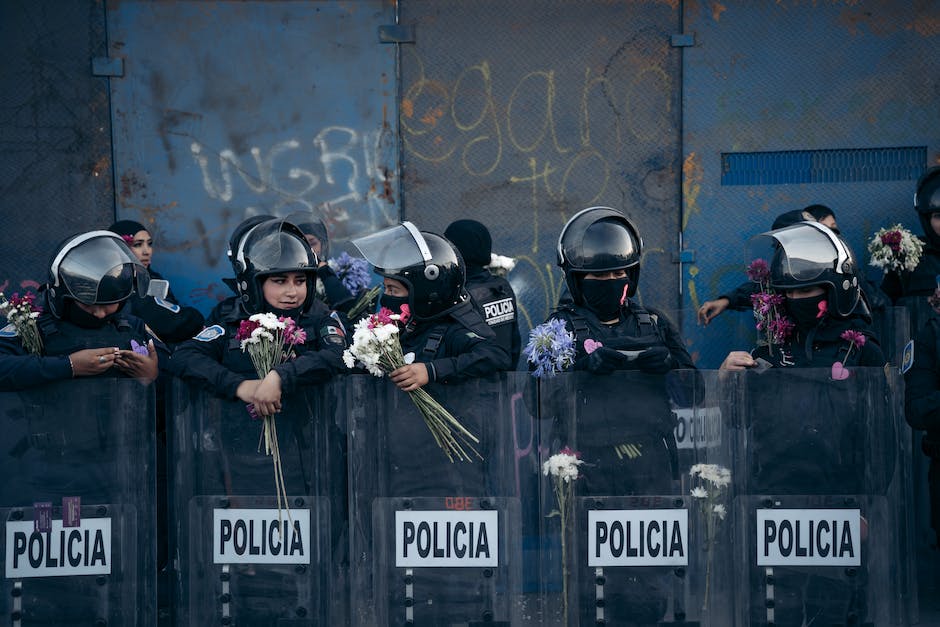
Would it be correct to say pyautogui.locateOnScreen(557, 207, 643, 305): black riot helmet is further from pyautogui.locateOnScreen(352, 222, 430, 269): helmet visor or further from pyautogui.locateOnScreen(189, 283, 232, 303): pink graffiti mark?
pyautogui.locateOnScreen(189, 283, 232, 303): pink graffiti mark

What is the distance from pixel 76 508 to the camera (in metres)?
5.12

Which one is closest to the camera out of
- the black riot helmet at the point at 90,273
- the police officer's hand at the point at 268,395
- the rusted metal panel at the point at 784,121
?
the police officer's hand at the point at 268,395

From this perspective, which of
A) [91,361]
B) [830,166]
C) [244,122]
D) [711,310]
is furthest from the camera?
[244,122]

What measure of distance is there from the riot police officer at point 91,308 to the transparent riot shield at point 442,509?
1.16 m

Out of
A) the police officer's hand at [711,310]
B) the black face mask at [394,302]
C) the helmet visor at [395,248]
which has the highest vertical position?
the helmet visor at [395,248]

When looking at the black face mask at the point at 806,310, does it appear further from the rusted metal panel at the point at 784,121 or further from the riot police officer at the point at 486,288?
the rusted metal panel at the point at 784,121

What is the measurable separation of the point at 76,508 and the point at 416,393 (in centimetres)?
158

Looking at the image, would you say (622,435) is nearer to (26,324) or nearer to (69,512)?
(69,512)

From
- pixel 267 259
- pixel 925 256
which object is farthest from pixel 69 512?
pixel 925 256

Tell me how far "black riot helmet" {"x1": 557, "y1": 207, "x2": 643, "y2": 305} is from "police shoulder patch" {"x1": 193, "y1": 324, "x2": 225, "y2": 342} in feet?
5.64

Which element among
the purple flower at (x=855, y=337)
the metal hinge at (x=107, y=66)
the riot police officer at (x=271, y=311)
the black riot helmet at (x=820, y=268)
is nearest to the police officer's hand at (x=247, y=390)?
the riot police officer at (x=271, y=311)

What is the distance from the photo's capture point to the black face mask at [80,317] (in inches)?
224

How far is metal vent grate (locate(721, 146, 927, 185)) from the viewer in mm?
8422

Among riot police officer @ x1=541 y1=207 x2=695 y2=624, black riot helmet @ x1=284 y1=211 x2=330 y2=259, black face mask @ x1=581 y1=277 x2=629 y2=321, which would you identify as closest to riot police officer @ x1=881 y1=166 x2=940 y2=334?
black face mask @ x1=581 y1=277 x2=629 y2=321
